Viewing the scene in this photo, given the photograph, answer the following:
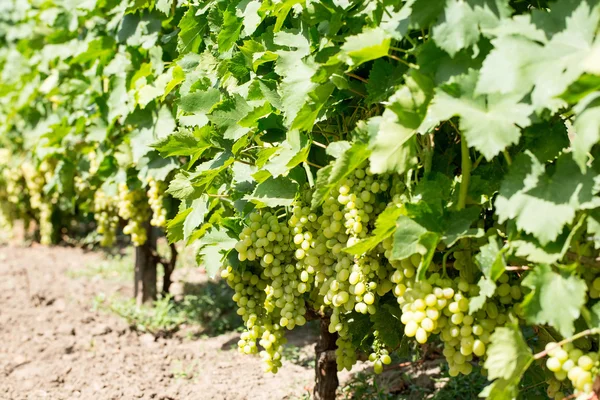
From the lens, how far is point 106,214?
4754mm

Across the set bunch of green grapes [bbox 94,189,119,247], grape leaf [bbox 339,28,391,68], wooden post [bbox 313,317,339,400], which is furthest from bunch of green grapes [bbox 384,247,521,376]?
bunch of green grapes [bbox 94,189,119,247]

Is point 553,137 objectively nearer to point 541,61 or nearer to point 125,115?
point 541,61

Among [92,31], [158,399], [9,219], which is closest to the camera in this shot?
[158,399]

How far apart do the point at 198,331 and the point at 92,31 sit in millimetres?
2152

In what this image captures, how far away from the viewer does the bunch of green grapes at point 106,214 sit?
4.61 metres

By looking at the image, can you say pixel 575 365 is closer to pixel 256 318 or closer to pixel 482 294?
pixel 482 294

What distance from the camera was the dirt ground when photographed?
345 cm

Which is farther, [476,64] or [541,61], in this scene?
[476,64]

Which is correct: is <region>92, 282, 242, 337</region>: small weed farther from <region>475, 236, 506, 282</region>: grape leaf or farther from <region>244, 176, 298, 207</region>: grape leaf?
<region>475, 236, 506, 282</region>: grape leaf

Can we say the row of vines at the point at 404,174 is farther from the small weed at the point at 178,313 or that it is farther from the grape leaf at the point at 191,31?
the small weed at the point at 178,313

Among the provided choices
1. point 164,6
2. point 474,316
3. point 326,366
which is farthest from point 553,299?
point 164,6

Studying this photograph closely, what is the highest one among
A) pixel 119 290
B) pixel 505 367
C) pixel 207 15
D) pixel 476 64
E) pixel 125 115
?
pixel 207 15

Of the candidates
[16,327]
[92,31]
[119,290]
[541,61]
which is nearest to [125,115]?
[92,31]

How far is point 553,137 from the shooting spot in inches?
65.0
